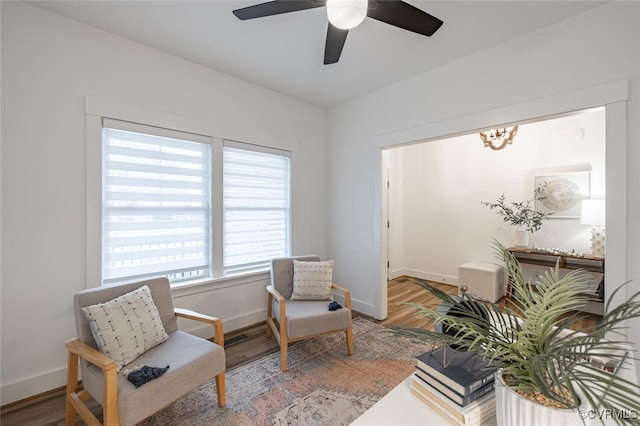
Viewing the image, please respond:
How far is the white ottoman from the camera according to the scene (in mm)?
3934

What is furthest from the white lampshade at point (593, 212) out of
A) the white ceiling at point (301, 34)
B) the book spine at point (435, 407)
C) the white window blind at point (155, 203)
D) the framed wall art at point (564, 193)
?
the white window blind at point (155, 203)

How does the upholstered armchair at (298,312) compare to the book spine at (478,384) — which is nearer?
the book spine at (478,384)

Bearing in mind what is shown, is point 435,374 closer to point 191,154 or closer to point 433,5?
point 433,5

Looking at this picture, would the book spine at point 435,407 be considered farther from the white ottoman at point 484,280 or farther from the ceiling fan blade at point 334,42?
the white ottoman at point 484,280

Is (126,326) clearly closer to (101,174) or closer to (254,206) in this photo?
A: (101,174)

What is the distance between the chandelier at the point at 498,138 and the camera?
4132 millimetres

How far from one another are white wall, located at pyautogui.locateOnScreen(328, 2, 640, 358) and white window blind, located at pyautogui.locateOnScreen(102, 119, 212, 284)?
1.77 metres

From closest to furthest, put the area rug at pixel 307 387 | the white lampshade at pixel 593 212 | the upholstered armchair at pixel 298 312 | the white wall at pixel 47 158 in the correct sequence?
Answer: 1. the area rug at pixel 307 387
2. the white wall at pixel 47 158
3. the upholstered armchair at pixel 298 312
4. the white lampshade at pixel 593 212

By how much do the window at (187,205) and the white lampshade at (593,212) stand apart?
12.0ft

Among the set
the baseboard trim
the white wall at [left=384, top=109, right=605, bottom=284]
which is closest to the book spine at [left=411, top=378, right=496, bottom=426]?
the white wall at [left=384, top=109, right=605, bottom=284]

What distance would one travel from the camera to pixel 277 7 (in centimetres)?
161

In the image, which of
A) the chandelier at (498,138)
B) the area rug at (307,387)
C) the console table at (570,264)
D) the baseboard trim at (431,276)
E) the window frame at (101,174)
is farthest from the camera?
the baseboard trim at (431,276)

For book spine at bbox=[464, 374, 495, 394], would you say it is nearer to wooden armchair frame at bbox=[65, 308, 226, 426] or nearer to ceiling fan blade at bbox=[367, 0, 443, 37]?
wooden armchair frame at bbox=[65, 308, 226, 426]

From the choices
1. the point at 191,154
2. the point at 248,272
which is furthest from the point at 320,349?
the point at 191,154
